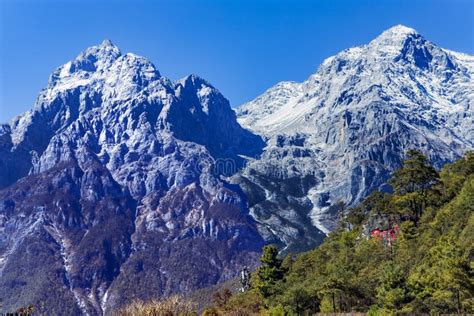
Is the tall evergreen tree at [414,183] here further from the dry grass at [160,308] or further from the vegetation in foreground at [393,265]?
the dry grass at [160,308]

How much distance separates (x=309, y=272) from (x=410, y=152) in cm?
2707

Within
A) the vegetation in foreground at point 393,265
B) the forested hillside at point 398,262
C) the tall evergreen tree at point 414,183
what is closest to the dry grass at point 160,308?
the vegetation in foreground at point 393,265

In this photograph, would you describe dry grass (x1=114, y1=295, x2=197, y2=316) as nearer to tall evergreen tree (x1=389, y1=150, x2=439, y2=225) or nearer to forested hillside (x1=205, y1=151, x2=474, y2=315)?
forested hillside (x1=205, y1=151, x2=474, y2=315)

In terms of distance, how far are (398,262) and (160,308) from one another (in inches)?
2028

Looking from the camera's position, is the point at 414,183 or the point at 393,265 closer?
the point at 393,265

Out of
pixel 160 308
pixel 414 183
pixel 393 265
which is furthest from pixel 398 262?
pixel 160 308

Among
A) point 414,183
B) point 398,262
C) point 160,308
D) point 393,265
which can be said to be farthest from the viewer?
point 414,183

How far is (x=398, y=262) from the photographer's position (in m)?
81.6

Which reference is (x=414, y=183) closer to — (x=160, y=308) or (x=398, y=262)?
(x=398, y=262)

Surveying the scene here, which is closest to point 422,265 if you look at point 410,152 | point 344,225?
point 410,152

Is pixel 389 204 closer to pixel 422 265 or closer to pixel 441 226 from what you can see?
pixel 441 226

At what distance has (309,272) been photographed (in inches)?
4080

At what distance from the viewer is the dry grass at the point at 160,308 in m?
37.6

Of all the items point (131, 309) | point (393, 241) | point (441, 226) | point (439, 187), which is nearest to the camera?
point (131, 309)
